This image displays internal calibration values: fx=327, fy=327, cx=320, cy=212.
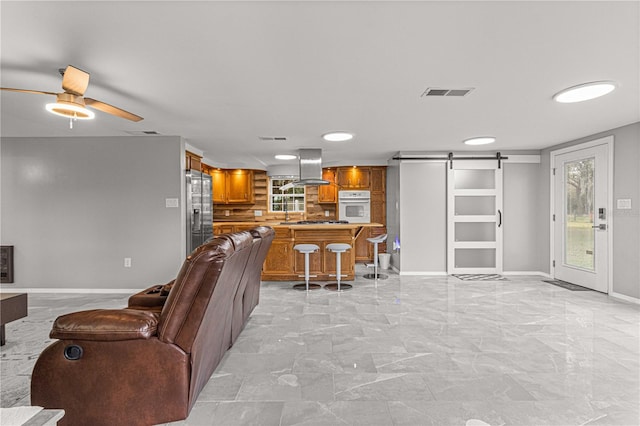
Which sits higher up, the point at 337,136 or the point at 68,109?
the point at 337,136

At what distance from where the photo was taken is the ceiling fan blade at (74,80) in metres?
2.20

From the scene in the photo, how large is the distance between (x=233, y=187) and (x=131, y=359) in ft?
23.1

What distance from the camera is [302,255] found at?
5.63m

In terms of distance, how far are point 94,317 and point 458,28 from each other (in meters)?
2.62

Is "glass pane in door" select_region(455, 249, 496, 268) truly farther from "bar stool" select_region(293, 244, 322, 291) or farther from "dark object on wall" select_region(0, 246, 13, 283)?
"dark object on wall" select_region(0, 246, 13, 283)

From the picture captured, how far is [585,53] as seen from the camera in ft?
A: 7.44

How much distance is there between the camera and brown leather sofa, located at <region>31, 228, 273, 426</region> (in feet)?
5.53

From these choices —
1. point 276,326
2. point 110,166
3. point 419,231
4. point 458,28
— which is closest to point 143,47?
point 458,28

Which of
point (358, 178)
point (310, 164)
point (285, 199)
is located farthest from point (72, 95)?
point (285, 199)

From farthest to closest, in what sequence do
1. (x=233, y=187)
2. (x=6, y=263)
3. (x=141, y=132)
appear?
(x=233, y=187)
(x=6, y=263)
(x=141, y=132)

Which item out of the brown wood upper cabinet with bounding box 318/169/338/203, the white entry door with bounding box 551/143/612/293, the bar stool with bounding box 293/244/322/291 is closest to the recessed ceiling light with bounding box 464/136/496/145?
the white entry door with bounding box 551/143/612/293

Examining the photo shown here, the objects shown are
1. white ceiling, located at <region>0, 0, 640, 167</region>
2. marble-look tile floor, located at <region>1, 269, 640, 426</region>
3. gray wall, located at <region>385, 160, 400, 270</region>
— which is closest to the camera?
white ceiling, located at <region>0, 0, 640, 167</region>

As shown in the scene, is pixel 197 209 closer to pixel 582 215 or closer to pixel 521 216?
pixel 521 216

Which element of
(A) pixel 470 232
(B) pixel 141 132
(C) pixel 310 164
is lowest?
(A) pixel 470 232
